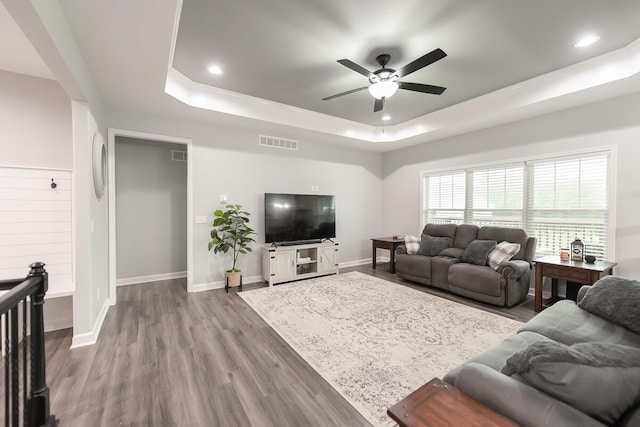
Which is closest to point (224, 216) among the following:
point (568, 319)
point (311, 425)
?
point (311, 425)

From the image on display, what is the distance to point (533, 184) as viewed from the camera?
4.21 metres

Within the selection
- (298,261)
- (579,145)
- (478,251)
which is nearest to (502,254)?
(478,251)

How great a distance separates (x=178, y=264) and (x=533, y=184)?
6.27m

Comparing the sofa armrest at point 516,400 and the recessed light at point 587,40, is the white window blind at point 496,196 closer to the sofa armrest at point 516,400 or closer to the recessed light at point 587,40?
the recessed light at point 587,40

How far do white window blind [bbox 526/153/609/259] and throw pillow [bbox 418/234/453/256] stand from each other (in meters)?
1.24

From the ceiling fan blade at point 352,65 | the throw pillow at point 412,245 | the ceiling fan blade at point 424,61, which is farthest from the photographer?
the throw pillow at point 412,245

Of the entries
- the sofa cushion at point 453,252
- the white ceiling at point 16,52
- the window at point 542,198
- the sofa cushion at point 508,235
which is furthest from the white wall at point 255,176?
the sofa cushion at point 508,235

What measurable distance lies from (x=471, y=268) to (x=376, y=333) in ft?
6.35

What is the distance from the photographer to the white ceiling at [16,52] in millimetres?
2146

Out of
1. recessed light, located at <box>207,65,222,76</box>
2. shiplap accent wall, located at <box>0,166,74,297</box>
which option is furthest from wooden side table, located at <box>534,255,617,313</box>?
shiplap accent wall, located at <box>0,166,74,297</box>

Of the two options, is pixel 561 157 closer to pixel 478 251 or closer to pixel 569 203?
pixel 569 203

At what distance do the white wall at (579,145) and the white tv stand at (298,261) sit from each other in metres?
2.08

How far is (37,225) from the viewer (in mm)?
2771

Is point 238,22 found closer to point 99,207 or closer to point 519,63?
point 99,207
